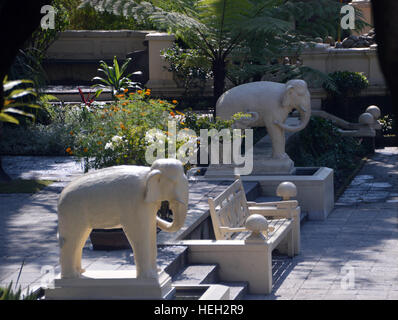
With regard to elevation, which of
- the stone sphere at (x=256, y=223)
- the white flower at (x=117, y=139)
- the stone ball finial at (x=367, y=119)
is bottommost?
the stone sphere at (x=256, y=223)

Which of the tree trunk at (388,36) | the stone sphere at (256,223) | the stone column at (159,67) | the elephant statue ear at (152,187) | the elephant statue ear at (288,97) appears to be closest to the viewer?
the tree trunk at (388,36)

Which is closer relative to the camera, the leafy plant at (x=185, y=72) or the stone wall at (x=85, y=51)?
the leafy plant at (x=185, y=72)

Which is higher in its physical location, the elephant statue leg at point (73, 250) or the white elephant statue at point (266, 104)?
the white elephant statue at point (266, 104)

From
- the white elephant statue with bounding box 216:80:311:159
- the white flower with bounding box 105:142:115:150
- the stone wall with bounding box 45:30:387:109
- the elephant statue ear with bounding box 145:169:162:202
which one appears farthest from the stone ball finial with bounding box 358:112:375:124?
the elephant statue ear with bounding box 145:169:162:202

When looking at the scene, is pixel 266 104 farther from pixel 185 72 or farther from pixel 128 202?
pixel 185 72

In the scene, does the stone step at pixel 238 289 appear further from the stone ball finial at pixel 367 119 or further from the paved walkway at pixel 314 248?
the stone ball finial at pixel 367 119

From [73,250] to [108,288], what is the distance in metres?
0.43

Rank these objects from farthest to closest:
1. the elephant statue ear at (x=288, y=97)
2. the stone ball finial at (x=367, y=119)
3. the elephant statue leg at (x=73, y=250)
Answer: the stone ball finial at (x=367, y=119) → the elephant statue ear at (x=288, y=97) → the elephant statue leg at (x=73, y=250)

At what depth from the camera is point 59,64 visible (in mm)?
24406

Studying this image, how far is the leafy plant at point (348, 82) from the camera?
60.3 feet

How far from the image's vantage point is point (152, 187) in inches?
235

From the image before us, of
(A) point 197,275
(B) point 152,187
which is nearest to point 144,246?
(B) point 152,187

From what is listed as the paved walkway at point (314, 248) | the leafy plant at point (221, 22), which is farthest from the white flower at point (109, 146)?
the leafy plant at point (221, 22)

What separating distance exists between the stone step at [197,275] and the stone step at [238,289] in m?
0.20
